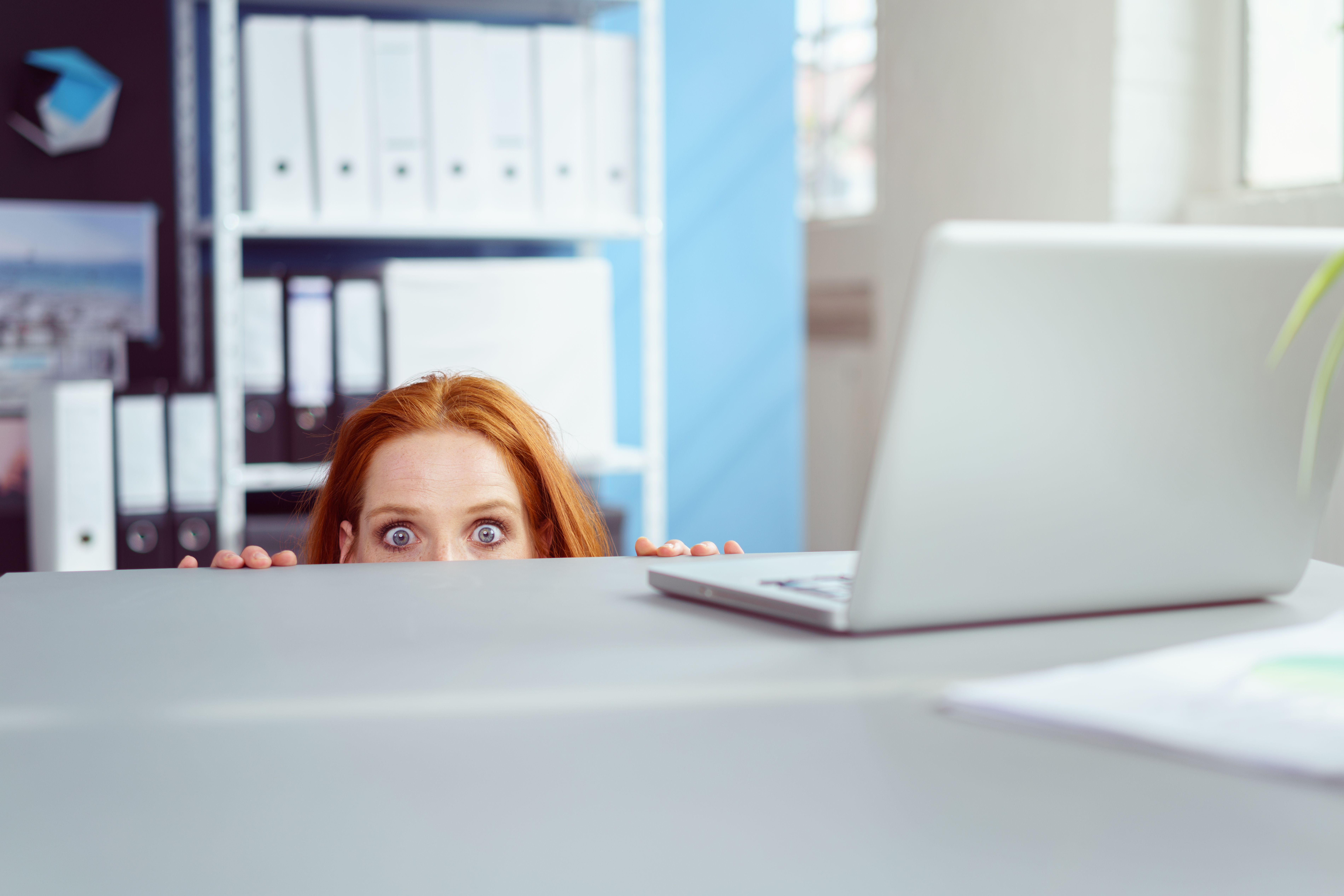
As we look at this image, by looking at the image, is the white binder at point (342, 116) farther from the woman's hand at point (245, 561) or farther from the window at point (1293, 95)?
the window at point (1293, 95)

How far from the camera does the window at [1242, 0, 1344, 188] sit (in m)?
2.51

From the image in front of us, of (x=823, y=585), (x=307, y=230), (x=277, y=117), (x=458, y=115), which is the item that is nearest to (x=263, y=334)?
(x=307, y=230)

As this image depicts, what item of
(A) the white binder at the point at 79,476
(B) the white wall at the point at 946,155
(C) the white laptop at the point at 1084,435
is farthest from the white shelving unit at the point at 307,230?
(C) the white laptop at the point at 1084,435

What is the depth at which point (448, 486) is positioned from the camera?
1301 mm

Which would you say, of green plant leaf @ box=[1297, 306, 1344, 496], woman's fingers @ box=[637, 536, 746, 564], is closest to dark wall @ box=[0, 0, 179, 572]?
woman's fingers @ box=[637, 536, 746, 564]

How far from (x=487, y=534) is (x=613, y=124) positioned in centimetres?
126

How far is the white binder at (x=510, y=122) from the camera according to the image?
89.2 inches

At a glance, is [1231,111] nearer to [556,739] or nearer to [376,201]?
[376,201]

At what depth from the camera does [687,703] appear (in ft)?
1.44

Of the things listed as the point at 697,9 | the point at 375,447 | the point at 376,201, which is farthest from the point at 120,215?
the point at 375,447

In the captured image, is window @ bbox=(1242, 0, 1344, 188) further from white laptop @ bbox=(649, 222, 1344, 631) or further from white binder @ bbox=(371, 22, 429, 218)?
white laptop @ bbox=(649, 222, 1344, 631)

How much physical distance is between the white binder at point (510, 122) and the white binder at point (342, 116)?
0.20 metres

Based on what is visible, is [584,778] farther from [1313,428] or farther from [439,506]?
[439,506]

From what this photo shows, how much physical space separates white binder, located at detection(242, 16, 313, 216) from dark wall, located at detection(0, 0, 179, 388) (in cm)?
38
